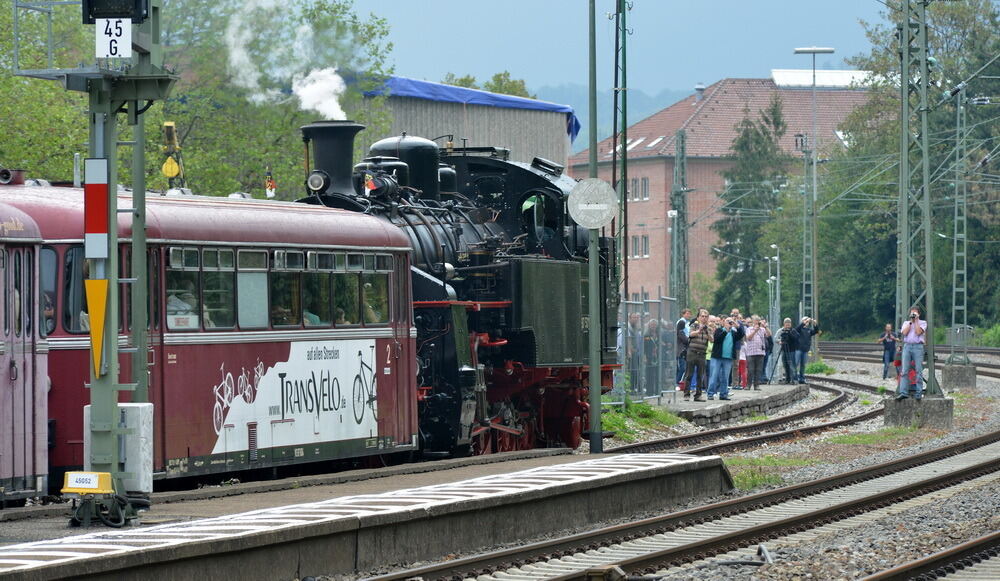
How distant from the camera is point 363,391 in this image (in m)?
16.5

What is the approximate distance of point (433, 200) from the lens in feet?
65.9

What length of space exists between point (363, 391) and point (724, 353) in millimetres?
16386

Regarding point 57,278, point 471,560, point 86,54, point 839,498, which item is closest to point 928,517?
point 839,498

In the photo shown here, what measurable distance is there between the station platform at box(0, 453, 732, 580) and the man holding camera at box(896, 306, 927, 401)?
11335 millimetres

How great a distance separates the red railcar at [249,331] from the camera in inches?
513

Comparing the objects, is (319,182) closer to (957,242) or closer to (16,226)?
(16,226)

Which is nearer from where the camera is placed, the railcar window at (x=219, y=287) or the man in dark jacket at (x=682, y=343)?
the railcar window at (x=219, y=287)

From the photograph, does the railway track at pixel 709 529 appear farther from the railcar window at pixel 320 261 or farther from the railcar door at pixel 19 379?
the railcar window at pixel 320 261

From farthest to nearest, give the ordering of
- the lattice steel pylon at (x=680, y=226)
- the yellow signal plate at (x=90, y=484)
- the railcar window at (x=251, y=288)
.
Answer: the lattice steel pylon at (x=680, y=226)
the railcar window at (x=251, y=288)
the yellow signal plate at (x=90, y=484)

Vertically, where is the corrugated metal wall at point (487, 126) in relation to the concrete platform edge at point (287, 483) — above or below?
above

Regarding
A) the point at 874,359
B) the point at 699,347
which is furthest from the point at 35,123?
the point at 874,359

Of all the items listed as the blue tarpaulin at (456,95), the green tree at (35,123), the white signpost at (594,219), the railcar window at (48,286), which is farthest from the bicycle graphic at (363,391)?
the blue tarpaulin at (456,95)

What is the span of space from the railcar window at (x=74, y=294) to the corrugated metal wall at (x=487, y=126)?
77.4 feet

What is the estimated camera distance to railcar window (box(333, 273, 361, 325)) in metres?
16.2
